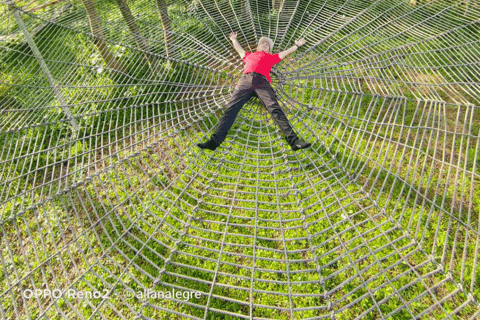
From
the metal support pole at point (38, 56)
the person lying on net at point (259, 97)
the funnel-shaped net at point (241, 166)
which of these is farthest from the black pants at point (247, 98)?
the metal support pole at point (38, 56)

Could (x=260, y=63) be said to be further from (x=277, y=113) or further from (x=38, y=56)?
(x=38, y=56)

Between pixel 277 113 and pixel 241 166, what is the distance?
79cm

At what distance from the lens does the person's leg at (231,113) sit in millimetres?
3244

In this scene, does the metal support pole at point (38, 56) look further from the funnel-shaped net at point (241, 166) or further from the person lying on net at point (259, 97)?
the person lying on net at point (259, 97)

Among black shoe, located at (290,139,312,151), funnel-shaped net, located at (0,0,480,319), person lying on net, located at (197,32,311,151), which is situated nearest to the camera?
funnel-shaped net, located at (0,0,480,319)

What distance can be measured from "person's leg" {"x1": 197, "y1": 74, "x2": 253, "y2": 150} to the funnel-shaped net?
25 cm

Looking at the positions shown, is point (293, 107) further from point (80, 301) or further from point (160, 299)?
point (80, 301)

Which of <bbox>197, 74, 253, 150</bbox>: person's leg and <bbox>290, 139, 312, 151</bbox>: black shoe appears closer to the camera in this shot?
<bbox>290, 139, 312, 151</bbox>: black shoe

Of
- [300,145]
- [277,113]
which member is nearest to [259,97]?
[277,113]

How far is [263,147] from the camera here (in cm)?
355

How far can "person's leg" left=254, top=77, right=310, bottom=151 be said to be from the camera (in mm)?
3152

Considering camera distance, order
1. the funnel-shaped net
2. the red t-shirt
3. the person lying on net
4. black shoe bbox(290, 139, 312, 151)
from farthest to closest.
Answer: the red t-shirt < the person lying on net < black shoe bbox(290, 139, 312, 151) < the funnel-shaped net

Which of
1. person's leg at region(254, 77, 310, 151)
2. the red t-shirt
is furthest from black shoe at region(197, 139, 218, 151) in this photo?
the red t-shirt

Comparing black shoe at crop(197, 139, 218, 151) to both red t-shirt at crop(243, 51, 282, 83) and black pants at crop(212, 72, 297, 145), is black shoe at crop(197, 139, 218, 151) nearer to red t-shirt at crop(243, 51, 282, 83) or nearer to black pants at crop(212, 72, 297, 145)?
Result: black pants at crop(212, 72, 297, 145)
